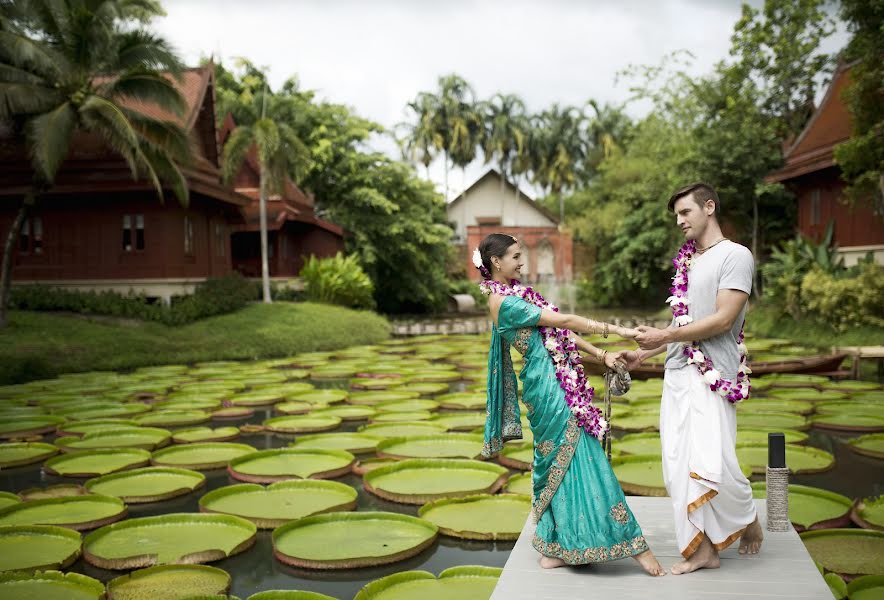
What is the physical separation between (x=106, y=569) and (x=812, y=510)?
4.70 m

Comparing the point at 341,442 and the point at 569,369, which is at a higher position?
the point at 569,369

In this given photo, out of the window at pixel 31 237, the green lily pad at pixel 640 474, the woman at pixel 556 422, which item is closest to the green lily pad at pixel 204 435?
the green lily pad at pixel 640 474

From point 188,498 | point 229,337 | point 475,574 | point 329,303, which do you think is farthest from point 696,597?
point 329,303

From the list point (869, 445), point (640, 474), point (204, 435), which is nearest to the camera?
point (640, 474)

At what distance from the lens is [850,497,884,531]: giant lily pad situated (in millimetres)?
4859

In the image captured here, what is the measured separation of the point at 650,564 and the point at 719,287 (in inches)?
52.2

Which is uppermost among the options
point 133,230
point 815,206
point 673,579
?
point 815,206

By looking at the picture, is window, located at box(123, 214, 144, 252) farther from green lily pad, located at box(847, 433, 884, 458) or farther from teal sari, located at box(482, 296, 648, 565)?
teal sari, located at box(482, 296, 648, 565)

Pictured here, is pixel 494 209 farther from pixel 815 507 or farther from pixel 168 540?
pixel 168 540

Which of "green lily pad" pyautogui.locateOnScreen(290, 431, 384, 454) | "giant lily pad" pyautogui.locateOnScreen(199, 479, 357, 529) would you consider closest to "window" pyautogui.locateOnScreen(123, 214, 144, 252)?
"green lily pad" pyautogui.locateOnScreen(290, 431, 384, 454)

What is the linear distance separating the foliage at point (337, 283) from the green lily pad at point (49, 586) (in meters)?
18.7

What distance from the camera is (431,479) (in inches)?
249

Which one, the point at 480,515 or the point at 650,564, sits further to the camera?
the point at 480,515

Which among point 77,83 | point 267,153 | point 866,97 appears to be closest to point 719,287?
point 866,97
